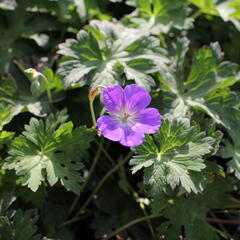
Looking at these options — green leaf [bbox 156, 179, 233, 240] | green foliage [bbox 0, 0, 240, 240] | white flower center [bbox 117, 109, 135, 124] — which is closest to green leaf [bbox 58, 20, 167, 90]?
green foliage [bbox 0, 0, 240, 240]

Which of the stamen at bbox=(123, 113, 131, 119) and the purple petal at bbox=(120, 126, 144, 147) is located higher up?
the purple petal at bbox=(120, 126, 144, 147)

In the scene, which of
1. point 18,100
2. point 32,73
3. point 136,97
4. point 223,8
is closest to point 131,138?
point 136,97

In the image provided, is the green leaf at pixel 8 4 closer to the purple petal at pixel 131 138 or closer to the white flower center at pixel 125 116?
the white flower center at pixel 125 116

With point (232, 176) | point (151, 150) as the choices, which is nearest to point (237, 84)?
point (232, 176)

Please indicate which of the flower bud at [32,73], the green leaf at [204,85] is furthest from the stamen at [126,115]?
the flower bud at [32,73]

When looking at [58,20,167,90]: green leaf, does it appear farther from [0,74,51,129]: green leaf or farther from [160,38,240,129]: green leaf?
[0,74,51,129]: green leaf
